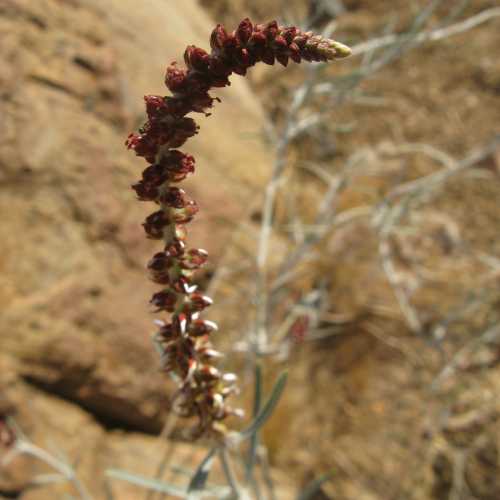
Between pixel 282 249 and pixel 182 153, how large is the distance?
2540 millimetres

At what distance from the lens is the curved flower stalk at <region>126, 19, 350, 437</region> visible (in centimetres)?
68

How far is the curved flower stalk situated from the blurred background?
1.09 metres

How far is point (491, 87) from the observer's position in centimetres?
348

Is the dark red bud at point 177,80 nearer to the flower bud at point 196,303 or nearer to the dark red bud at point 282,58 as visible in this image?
the dark red bud at point 282,58

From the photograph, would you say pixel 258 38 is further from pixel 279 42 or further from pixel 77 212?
pixel 77 212

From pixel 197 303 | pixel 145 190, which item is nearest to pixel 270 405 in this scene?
pixel 197 303

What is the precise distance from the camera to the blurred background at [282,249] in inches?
95.5

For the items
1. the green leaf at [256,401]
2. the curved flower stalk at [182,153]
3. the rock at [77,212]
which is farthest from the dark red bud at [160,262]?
the rock at [77,212]

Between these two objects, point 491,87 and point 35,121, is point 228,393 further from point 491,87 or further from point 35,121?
point 491,87

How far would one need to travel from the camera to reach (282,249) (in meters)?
3.26

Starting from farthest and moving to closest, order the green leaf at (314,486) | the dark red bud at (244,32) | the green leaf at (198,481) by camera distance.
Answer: the green leaf at (314,486)
the green leaf at (198,481)
the dark red bud at (244,32)

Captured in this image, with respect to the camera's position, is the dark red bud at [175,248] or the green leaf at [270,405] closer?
the dark red bud at [175,248]

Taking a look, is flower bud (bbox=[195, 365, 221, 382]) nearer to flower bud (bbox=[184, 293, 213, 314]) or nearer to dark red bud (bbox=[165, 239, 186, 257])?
flower bud (bbox=[184, 293, 213, 314])

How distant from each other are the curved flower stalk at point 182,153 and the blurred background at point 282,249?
3.56 feet
